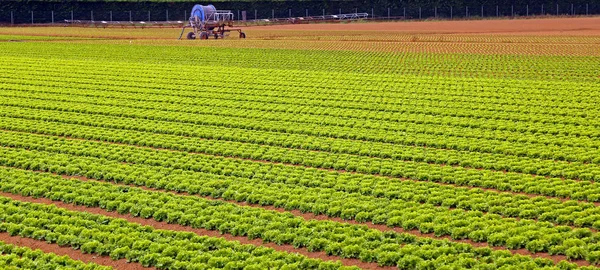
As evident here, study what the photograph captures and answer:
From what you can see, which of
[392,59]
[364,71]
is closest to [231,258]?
[364,71]

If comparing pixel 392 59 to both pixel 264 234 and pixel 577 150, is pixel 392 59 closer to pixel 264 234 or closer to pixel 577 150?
pixel 577 150

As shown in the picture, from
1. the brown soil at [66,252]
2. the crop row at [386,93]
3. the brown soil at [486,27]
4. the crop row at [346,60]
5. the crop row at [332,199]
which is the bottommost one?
the brown soil at [66,252]

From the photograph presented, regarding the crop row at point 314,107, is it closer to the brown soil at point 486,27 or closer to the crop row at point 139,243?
the crop row at point 139,243

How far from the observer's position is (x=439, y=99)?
28484 millimetres

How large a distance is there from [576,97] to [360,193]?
16433 mm

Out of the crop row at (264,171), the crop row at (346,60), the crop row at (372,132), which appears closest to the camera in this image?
the crop row at (264,171)

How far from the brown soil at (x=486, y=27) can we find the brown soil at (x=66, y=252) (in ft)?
193

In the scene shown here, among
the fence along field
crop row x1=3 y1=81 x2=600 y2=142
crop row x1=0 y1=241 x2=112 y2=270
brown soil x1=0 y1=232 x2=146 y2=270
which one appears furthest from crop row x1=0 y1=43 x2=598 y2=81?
crop row x1=0 y1=241 x2=112 y2=270

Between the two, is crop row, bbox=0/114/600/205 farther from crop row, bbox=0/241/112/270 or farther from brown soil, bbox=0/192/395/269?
crop row, bbox=0/241/112/270

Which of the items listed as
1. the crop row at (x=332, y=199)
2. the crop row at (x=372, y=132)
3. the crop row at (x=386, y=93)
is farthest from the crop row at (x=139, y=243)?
the crop row at (x=386, y=93)

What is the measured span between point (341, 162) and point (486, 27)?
60772 mm

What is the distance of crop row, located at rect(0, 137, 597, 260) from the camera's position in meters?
13.7

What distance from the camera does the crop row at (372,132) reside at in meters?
20.4

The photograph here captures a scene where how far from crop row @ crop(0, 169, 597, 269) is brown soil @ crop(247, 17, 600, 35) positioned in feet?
182
